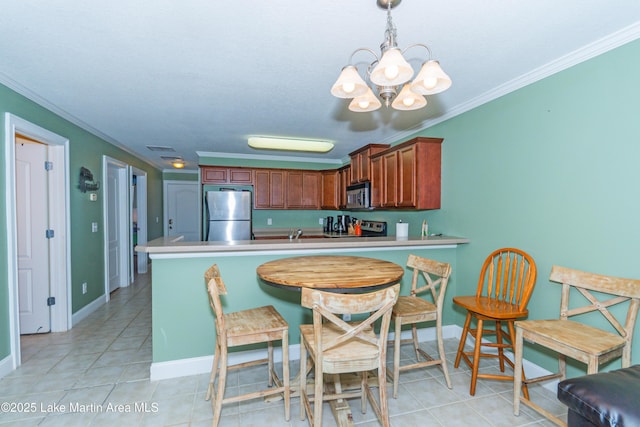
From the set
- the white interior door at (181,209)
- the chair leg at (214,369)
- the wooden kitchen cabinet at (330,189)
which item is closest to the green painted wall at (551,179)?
the chair leg at (214,369)

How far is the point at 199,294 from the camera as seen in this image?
249cm

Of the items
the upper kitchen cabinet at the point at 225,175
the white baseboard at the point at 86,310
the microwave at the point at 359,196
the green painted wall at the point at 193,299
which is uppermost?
the upper kitchen cabinet at the point at 225,175

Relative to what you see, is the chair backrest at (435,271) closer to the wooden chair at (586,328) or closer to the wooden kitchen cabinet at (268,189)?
the wooden chair at (586,328)

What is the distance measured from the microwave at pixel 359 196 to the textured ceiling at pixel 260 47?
4.45ft

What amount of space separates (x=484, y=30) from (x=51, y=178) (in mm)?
4198

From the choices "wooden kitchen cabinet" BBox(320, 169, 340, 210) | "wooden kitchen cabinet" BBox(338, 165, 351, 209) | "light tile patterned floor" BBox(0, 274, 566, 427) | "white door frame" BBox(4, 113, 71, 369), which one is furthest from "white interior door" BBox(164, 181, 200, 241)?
"light tile patterned floor" BBox(0, 274, 566, 427)

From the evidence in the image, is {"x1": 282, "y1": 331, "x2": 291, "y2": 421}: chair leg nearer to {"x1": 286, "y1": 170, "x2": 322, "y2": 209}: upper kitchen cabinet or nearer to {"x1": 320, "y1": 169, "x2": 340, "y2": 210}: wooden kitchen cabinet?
{"x1": 320, "y1": 169, "x2": 340, "y2": 210}: wooden kitchen cabinet

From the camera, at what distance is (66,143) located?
3338 mm

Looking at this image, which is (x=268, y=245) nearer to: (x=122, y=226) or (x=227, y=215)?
(x=227, y=215)

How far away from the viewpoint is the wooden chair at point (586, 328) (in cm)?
166

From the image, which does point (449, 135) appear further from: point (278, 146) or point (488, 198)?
point (278, 146)

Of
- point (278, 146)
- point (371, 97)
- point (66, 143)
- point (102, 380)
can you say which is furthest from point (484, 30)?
point (66, 143)

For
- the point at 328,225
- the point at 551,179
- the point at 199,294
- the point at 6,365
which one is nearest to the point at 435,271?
the point at 551,179

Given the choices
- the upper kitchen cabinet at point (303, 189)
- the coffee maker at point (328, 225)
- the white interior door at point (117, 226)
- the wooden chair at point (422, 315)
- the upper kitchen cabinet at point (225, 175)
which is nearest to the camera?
the wooden chair at point (422, 315)
